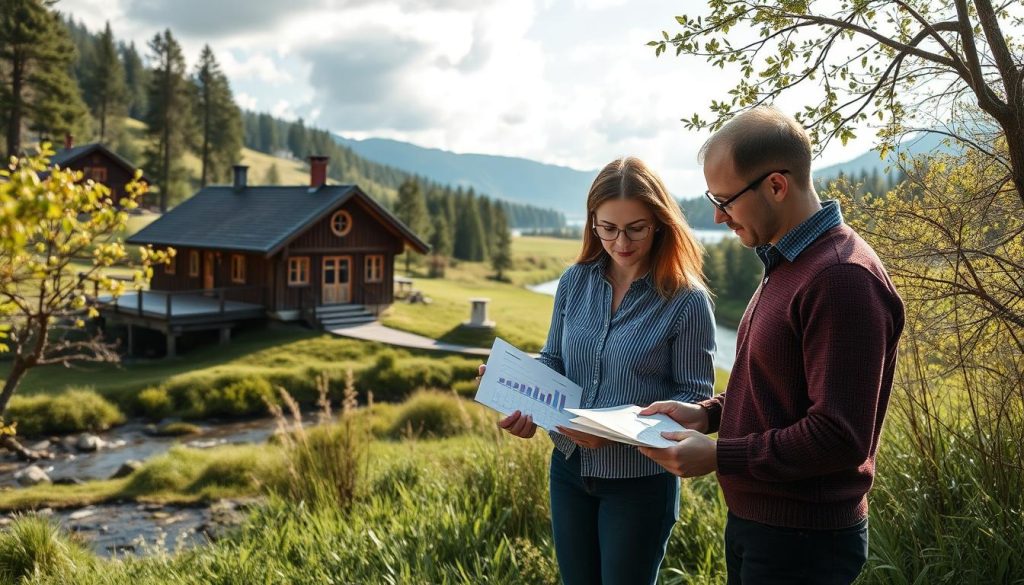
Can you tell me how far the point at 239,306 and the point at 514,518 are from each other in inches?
808

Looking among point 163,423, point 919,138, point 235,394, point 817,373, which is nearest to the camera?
point 817,373

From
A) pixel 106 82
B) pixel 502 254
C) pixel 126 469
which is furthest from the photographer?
pixel 502 254

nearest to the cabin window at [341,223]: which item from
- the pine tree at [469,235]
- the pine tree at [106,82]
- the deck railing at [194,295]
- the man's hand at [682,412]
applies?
→ the deck railing at [194,295]

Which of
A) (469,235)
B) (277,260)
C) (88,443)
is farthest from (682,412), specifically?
(469,235)

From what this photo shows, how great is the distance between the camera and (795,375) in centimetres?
199

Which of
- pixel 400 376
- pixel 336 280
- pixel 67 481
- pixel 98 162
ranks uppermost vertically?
pixel 98 162

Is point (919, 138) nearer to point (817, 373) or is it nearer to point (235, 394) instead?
point (817, 373)

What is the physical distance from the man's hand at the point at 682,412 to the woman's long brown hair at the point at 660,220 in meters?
0.48

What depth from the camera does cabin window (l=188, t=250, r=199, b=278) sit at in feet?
86.9

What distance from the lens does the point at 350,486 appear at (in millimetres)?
5941

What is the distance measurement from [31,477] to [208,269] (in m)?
15.2

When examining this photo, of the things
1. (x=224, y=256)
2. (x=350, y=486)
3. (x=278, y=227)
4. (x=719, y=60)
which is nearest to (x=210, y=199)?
(x=224, y=256)

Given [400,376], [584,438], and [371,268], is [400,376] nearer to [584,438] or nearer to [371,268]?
[371,268]

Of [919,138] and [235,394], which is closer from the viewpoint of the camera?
[919,138]
